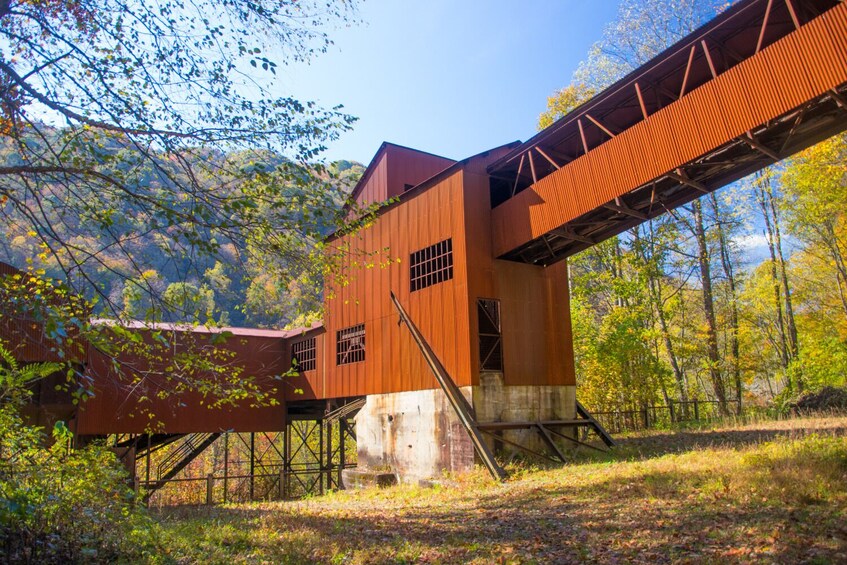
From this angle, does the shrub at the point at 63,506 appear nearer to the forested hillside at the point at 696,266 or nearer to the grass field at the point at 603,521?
the grass field at the point at 603,521

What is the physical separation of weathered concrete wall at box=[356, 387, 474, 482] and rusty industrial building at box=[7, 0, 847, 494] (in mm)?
54

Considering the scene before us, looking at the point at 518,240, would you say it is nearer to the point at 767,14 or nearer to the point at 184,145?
the point at 767,14

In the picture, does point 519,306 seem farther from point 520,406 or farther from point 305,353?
point 305,353

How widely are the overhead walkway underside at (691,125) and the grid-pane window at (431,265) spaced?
1278 mm

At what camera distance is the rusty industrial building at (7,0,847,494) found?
32.6 feet

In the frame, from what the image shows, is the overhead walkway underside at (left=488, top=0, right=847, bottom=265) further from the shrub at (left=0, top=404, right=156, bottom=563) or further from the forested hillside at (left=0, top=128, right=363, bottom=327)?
the shrub at (left=0, top=404, right=156, bottom=563)

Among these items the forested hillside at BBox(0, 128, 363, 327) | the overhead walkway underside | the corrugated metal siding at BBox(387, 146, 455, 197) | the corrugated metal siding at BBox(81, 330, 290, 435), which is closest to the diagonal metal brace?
the overhead walkway underside

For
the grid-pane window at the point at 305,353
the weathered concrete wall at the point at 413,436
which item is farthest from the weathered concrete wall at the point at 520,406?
the grid-pane window at the point at 305,353

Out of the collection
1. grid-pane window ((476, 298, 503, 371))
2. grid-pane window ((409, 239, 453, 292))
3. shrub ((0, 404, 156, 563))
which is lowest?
shrub ((0, 404, 156, 563))

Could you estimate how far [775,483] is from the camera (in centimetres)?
738

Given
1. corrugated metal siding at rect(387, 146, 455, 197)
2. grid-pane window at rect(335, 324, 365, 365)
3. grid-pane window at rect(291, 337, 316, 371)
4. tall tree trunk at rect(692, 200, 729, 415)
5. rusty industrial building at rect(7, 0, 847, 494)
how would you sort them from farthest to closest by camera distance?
grid-pane window at rect(291, 337, 316, 371), tall tree trunk at rect(692, 200, 729, 415), corrugated metal siding at rect(387, 146, 455, 197), grid-pane window at rect(335, 324, 365, 365), rusty industrial building at rect(7, 0, 847, 494)

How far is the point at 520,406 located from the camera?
1411 cm

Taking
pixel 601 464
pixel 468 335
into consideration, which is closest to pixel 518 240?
pixel 468 335

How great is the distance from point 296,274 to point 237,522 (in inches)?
156
